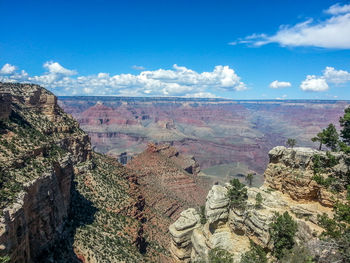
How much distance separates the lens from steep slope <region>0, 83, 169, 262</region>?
30609 millimetres

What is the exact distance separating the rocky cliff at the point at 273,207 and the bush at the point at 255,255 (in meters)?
1.12

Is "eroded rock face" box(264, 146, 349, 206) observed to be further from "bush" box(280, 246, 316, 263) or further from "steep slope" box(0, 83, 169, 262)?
"steep slope" box(0, 83, 169, 262)

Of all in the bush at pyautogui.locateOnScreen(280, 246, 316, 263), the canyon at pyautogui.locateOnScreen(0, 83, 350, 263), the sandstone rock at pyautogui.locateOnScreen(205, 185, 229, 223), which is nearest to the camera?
the bush at pyautogui.locateOnScreen(280, 246, 316, 263)

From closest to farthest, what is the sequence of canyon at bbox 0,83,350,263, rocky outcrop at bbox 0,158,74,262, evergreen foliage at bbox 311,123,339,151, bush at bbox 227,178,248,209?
1. rocky outcrop at bbox 0,158,74,262
2. canyon at bbox 0,83,350,263
3. bush at bbox 227,178,248,209
4. evergreen foliage at bbox 311,123,339,151

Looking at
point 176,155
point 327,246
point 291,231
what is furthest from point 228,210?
point 176,155

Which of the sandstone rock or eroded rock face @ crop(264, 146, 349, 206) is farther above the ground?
eroded rock face @ crop(264, 146, 349, 206)

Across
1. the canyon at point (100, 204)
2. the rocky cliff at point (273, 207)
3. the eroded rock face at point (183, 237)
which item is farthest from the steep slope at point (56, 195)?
the rocky cliff at point (273, 207)

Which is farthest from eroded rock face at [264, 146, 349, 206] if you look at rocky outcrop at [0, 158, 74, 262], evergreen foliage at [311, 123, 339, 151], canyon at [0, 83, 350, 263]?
rocky outcrop at [0, 158, 74, 262]

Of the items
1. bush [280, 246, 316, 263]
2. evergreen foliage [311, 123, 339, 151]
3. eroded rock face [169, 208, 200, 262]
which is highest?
evergreen foliage [311, 123, 339, 151]

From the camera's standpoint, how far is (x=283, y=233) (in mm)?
31172

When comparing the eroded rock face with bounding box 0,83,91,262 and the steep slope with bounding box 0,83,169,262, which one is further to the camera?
the steep slope with bounding box 0,83,169,262

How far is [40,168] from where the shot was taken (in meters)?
38.3

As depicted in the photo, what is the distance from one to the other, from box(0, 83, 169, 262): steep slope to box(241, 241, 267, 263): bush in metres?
24.3

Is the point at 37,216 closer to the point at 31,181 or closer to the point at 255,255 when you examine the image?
the point at 31,181
